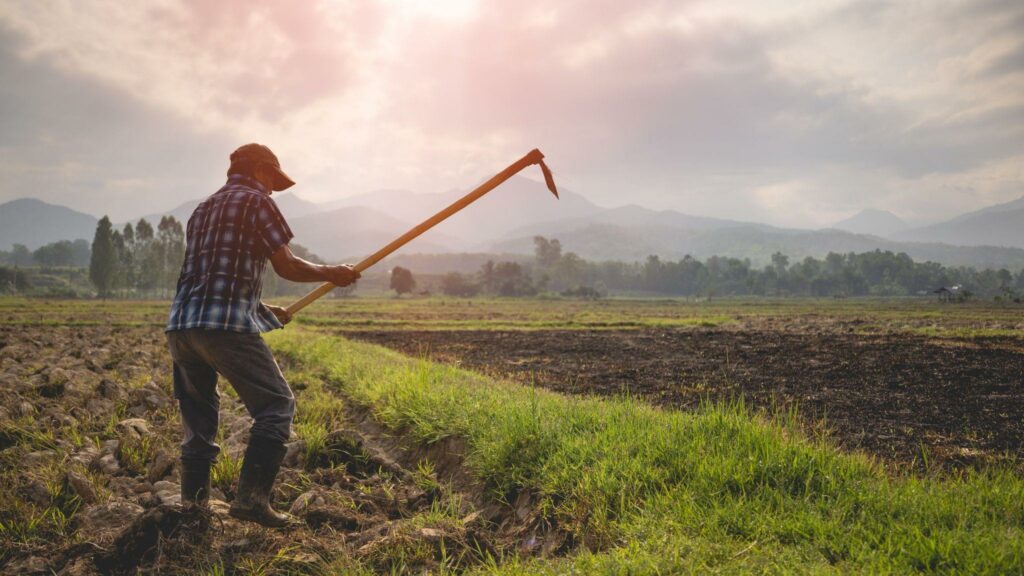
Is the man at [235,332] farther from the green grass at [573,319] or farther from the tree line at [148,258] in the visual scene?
the tree line at [148,258]

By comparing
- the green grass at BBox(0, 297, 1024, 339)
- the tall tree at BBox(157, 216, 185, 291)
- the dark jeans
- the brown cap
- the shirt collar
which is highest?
the tall tree at BBox(157, 216, 185, 291)

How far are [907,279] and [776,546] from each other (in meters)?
198

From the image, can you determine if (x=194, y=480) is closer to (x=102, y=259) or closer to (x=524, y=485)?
(x=524, y=485)

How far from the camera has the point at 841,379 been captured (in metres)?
10.8

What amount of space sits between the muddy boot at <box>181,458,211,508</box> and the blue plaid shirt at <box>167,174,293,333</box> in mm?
1043

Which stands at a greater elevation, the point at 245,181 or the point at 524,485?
the point at 245,181

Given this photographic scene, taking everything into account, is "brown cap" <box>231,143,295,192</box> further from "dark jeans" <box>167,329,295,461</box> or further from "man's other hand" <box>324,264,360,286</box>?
"dark jeans" <box>167,329,295,461</box>

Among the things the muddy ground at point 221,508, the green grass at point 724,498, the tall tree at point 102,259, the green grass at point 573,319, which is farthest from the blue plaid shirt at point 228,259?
the tall tree at point 102,259

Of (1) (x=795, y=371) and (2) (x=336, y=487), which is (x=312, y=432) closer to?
(2) (x=336, y=487)

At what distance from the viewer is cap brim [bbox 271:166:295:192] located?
4.29 m

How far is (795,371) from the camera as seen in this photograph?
1213cm

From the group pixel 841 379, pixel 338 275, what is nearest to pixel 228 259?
pixel 338 275

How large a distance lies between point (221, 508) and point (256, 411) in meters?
0.99

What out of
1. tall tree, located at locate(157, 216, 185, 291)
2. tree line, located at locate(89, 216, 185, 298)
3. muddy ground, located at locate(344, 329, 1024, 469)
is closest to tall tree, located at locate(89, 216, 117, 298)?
tree line, located at locate(89, 216, 185, 298)
